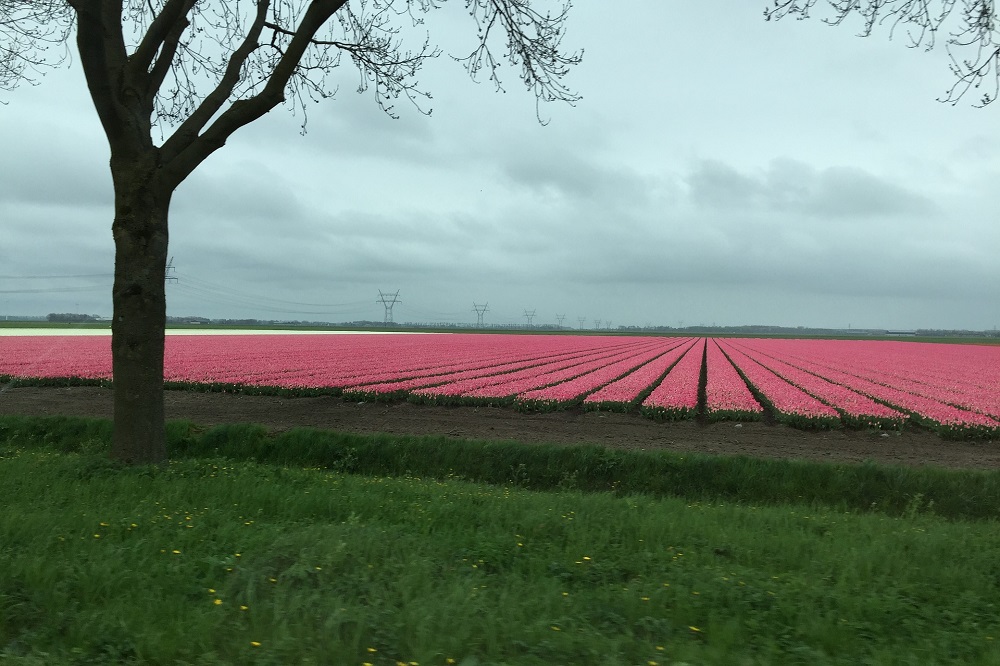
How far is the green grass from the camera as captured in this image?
377 cm

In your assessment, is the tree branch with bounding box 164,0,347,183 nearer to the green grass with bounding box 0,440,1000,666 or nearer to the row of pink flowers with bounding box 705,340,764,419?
the green grass with bounding box 0,440,1000,666

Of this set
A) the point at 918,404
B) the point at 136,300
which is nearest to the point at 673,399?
the point at 918,404

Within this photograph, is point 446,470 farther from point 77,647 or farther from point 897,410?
point 897,410

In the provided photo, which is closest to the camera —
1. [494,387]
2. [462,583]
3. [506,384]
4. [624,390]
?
[462,583]

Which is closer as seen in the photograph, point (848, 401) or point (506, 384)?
point (848, 401)

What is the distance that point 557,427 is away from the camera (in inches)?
625

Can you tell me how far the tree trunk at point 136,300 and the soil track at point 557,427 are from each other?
6329 millimetres

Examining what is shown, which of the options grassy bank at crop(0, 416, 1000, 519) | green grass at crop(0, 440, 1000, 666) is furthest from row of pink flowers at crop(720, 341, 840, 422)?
green grass at crop(0, 440, 1000, 666)

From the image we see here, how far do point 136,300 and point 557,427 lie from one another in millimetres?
10235

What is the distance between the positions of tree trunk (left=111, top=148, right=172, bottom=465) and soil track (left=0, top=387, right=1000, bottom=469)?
6.33 metres

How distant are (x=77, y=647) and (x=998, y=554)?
7677 mm

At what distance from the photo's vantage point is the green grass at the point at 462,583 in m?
3.77

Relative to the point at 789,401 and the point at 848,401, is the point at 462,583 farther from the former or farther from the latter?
the point at 848,401

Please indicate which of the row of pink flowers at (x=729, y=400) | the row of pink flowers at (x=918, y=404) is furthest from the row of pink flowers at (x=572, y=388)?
the row of pink flowers at (x=918, y=404)
